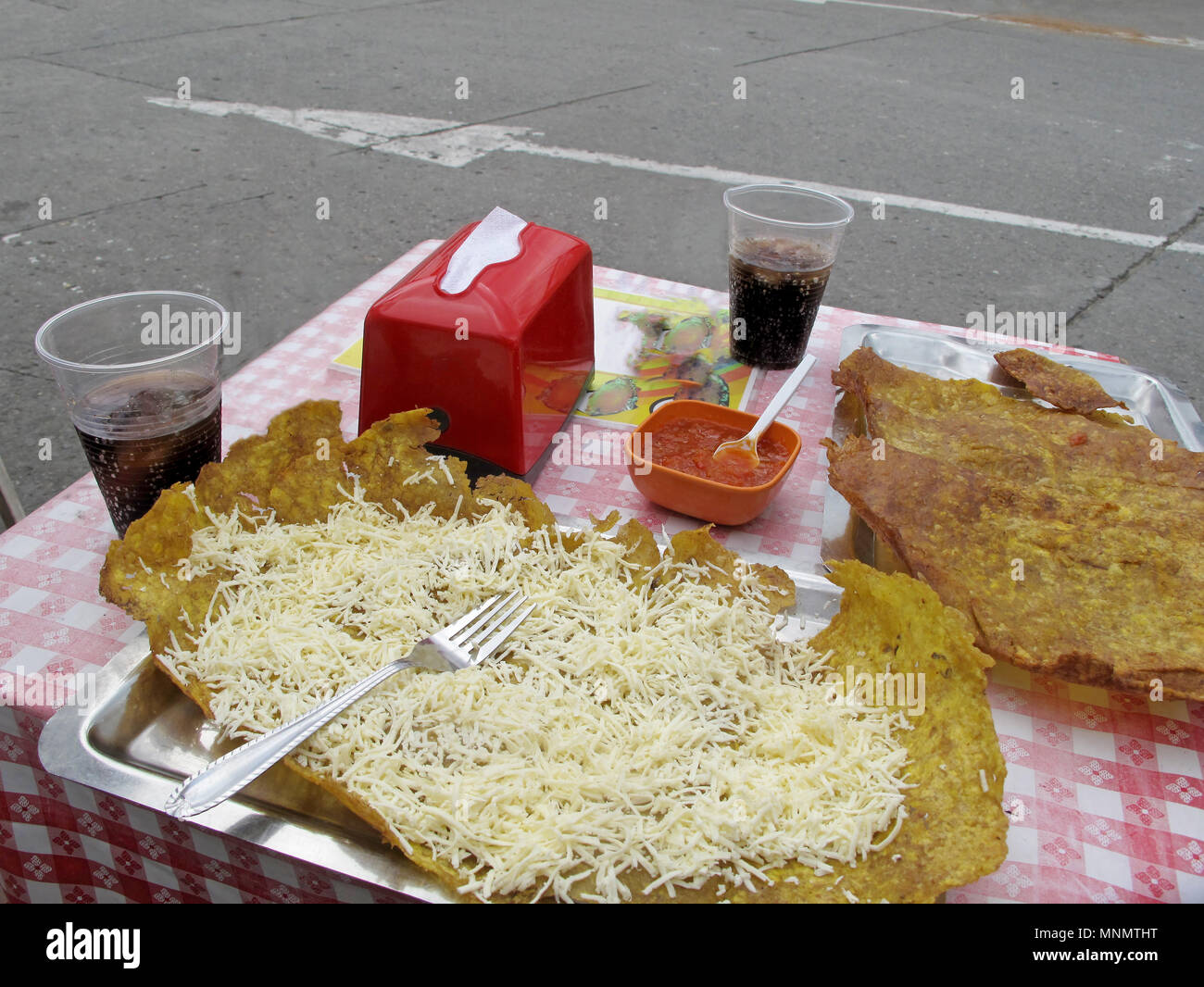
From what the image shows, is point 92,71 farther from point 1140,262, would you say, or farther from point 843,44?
point 1140,262

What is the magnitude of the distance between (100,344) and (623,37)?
7.84 metres

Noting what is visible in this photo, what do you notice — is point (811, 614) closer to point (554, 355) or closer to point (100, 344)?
point (554, 355)

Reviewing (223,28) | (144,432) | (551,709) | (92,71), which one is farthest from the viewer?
(223,28)

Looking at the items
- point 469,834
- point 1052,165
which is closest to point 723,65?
point 1052,165

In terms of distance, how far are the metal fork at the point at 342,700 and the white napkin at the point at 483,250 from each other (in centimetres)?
57

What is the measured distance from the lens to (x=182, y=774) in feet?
3.50

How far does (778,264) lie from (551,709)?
1239 millimetres

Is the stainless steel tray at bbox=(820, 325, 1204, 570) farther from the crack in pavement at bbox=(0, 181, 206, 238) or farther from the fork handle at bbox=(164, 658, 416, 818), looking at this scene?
the crack in pavement at bbox=(0, 181, 206, 238)

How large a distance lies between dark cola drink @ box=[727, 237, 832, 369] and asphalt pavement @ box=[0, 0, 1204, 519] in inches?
104

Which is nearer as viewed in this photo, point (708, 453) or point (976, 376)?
point (708, 453)

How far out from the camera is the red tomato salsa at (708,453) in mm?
1587

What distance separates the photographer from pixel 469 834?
0.96 m

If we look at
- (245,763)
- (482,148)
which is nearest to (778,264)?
(245,763)
